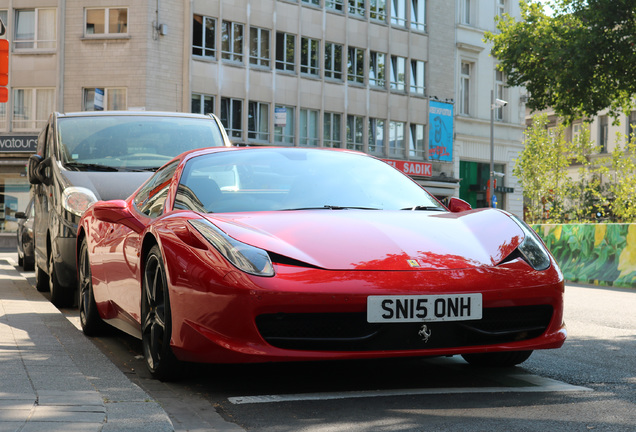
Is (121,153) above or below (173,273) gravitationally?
above

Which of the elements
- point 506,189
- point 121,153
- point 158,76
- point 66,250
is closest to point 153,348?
point 66,250

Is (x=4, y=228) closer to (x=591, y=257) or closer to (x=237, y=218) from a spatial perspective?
(x=591, y=257)

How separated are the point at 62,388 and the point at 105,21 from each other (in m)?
36.9

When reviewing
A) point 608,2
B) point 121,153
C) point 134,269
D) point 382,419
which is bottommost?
Answer: point 382,419

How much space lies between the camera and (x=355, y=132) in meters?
47.2

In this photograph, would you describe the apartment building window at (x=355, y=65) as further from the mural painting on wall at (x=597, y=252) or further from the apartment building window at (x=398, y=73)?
the mural painting on wall at (x=597, y=252)

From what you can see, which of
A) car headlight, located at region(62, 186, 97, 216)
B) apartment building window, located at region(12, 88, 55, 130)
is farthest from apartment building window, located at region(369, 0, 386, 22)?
car headlight, located at region(62, 186, 97, 216)

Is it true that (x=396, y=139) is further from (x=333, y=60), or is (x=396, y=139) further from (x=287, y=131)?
(x=287, y=131)

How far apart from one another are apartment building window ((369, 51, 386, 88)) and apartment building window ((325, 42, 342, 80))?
85.4 inches

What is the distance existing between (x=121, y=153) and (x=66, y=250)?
59.4 inches

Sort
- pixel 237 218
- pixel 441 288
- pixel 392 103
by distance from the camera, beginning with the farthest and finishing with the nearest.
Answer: pixel 392 103 < pixel 237 218 < pixel 441 288

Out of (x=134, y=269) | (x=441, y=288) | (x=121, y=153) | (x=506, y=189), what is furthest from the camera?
(x=506, y=189)

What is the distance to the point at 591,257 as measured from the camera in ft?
58.8

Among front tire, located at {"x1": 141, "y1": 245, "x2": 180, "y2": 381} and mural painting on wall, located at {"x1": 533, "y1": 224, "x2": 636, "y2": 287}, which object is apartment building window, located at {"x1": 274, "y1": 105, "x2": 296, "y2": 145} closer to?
mural painting on wall, located at {"x1": 533, "y1": 224, "x2": 636, "y2": 287}
